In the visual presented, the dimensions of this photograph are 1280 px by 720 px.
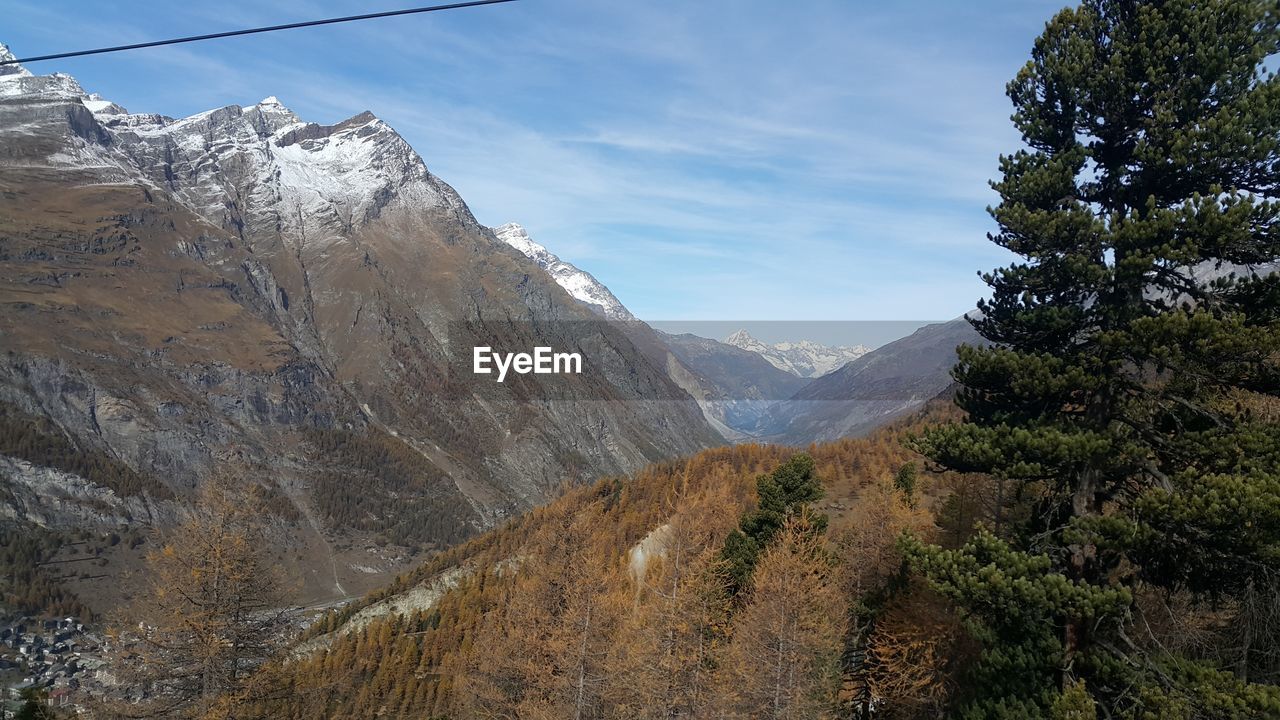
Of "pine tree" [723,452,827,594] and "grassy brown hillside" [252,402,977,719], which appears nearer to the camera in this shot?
"grassy brown hillside" [252,402,977,719]

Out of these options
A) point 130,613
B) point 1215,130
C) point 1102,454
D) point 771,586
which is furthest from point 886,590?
point 130,613

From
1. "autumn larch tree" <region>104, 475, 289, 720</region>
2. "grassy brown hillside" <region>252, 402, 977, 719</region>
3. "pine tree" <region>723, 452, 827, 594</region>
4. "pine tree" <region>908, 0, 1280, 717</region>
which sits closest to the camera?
"pine tree" <region>908, 0, 1280, 717</region>

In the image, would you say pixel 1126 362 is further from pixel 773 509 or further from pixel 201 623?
pixel 773 509

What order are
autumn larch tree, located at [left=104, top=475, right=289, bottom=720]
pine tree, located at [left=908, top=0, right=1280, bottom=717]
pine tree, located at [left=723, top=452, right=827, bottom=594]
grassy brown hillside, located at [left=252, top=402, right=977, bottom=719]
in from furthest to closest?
pine tree, located at [left=723, top=452, right=827, bottom=594] → grassy brown hillside, located at [left=252, top=402, right=977, bottom=719] → autumn larch tree, located at [left=104, top=475, right=289, bottom=720] → pine tree, located at [left=908, top=0, right=1280, bottom=717]

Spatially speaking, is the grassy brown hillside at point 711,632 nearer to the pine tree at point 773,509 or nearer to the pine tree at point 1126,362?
the pine tree at point 773,509

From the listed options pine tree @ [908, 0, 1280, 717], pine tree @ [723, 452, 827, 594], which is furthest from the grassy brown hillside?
pine tree @ [908, 0, 1280, 717]

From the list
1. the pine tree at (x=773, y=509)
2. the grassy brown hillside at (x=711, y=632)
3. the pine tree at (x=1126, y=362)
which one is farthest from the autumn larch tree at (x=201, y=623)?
the pine tree at (x=773, y=509)

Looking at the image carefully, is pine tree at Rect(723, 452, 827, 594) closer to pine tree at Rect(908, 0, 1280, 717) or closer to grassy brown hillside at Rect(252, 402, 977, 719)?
grassy brown hillside at Rect(252, 402, 977, 719)

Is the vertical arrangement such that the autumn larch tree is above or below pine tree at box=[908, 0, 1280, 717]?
below
